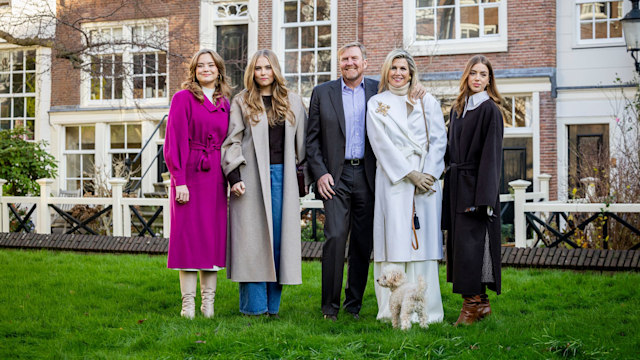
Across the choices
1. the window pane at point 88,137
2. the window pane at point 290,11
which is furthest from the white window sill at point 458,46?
the window pane at point 88,137

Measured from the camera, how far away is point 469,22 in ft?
52.3

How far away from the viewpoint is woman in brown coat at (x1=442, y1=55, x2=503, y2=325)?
5.53m

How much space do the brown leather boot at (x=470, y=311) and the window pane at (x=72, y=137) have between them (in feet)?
52.4

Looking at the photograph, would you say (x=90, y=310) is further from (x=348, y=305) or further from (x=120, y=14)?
(x=120, y=14)

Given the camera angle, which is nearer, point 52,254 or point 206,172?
point 206,172

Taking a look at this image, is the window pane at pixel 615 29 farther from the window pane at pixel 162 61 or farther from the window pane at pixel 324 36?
the window pane at pixel 162 61

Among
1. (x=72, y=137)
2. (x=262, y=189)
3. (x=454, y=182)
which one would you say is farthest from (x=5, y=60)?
(x=454, y=182)

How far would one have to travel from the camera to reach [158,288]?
7.25 meters

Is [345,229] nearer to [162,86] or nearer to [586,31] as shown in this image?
[586,31]

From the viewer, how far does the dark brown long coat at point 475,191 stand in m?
5.52

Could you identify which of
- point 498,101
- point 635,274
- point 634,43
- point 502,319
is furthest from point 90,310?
point 634,43

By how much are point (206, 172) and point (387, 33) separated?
1127 cm

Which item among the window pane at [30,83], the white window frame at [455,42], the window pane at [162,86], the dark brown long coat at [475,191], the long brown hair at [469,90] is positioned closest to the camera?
the dark brown long coat at [475,191]

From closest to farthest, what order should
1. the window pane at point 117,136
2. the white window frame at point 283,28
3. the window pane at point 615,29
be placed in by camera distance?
the window pane at point 615,29 < the white window frame at point 283,28 < the window pane at point 117,136
